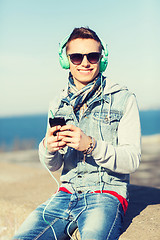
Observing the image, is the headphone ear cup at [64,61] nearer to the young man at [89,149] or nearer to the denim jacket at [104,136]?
the young man at [89,149]

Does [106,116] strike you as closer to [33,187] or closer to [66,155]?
[66,155]

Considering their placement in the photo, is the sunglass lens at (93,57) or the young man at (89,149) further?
the sunglass lens at (93,57)

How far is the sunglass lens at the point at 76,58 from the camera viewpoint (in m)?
2.90

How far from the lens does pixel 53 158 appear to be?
287 centimetres

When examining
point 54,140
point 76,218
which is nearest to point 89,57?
point 54,140

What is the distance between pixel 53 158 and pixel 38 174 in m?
3.47

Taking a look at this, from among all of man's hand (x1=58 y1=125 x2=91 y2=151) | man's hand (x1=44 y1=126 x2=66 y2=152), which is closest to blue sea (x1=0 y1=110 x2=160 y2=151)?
man's hand (x1=44 y1=126 x2=66 y2=152)

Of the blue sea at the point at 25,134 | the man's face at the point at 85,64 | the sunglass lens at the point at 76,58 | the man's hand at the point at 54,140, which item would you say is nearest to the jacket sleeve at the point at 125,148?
the man's hand at the point at 54,140

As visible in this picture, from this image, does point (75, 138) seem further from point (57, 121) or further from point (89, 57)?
point (89, 57)

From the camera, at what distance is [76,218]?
2.66 m

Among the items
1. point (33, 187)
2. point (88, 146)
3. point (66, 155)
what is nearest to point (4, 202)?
point (33, 187)

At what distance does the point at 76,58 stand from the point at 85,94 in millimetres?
341

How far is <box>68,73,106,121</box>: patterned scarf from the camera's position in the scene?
286 cm

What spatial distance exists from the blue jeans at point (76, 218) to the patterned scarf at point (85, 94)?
0.74 meters
